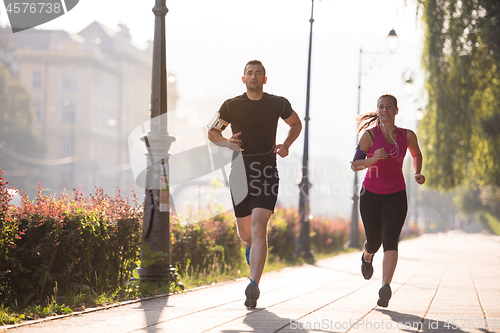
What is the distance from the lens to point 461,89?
19.4 m

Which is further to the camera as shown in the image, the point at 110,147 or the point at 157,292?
the point at 110,147

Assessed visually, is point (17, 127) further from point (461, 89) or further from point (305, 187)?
point (461, 89)

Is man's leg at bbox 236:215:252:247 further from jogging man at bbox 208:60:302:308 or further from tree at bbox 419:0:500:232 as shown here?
tree at bbox 419:0:500:232

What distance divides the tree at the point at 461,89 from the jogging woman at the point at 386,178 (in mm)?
12312

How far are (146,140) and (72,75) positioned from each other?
286ft

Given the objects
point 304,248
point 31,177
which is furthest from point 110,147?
point 304,248

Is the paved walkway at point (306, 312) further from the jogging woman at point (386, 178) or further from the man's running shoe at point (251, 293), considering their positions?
the jogging woman at point (386, 178)

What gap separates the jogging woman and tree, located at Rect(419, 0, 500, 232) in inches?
485

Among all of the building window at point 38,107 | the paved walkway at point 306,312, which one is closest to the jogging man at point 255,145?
the paved walkway at point 306,312

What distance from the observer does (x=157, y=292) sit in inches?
297

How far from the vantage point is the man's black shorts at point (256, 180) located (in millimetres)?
6199

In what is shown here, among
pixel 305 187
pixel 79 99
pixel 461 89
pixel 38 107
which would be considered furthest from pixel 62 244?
pixel 38 107

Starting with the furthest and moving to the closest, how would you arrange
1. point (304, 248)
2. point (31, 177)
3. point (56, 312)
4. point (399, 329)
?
point (31, 177) → point (304, 248) → point (56, 312) → point (399, 329)

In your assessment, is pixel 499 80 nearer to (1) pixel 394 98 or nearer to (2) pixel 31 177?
(1) pixel 394 98
